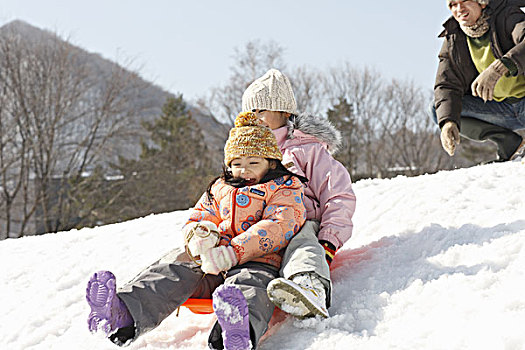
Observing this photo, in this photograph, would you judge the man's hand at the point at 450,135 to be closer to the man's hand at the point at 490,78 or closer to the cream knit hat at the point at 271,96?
the man's hand at the point at 490,78

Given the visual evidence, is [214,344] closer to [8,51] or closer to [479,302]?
[479,302]

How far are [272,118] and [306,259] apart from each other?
1.09m

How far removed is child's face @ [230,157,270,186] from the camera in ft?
6.73

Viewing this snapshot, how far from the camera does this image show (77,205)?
12758 millimetres

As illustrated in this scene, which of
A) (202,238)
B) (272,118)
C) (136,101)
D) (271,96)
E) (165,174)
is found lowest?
(165,174)

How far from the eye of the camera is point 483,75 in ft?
8.61

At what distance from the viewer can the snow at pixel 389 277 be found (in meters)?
1.48

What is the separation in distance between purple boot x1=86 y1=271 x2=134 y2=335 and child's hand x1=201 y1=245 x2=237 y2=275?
1.08 ft

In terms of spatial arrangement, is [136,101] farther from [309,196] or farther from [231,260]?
[231,260]

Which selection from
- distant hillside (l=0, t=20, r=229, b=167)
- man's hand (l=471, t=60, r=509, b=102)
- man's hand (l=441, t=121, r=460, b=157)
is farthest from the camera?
distant hillside (l=0, t=20, r=229, b=167)

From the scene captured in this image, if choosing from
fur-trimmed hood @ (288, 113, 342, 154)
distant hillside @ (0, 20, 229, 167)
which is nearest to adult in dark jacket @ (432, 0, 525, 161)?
fur-trimmed hood @ (288, 113, 342, 154)

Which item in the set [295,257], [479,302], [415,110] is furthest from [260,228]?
[415,110]

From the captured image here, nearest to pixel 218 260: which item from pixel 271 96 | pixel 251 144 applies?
pixel 251 144

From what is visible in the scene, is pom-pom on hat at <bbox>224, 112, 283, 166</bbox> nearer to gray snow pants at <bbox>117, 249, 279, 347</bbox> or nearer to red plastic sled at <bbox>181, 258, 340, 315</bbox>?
gray snow pants at <bbox>117, 249, 279, 347</bbox>
